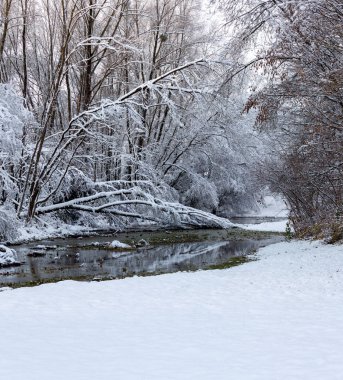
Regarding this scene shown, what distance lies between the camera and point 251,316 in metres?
7.13

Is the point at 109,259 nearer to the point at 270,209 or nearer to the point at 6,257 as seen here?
the point at 6,257

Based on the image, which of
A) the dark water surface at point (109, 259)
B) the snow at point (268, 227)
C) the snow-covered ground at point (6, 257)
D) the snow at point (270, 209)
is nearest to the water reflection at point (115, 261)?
the dark water surface at point (109, 259)

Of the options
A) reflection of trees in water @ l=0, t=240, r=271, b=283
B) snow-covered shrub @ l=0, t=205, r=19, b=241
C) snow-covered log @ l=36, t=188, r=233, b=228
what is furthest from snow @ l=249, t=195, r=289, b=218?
snow-covered shrub @ l=0, t=205, r=19, b=241

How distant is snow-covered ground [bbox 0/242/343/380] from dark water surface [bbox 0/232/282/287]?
6.63 ft

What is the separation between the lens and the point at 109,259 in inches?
579

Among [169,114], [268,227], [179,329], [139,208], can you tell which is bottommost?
[179,329]

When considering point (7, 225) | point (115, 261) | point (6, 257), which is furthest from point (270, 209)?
point (6, 257)

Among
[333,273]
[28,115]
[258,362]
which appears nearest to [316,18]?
[333,273]

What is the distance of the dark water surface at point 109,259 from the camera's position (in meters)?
11.9

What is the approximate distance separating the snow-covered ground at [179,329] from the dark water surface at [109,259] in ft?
6.63

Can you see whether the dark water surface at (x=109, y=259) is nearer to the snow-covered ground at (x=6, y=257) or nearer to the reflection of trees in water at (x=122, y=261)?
the reflection of trees in water at (x=122, y=261)

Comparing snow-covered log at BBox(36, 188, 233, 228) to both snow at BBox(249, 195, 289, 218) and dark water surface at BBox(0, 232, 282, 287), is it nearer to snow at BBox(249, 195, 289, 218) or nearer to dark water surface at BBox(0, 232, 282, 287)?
dark water surface at BBox(0, 232, 282, 287)

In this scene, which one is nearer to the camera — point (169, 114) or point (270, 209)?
point (169, 114)

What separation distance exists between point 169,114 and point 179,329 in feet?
62.6
